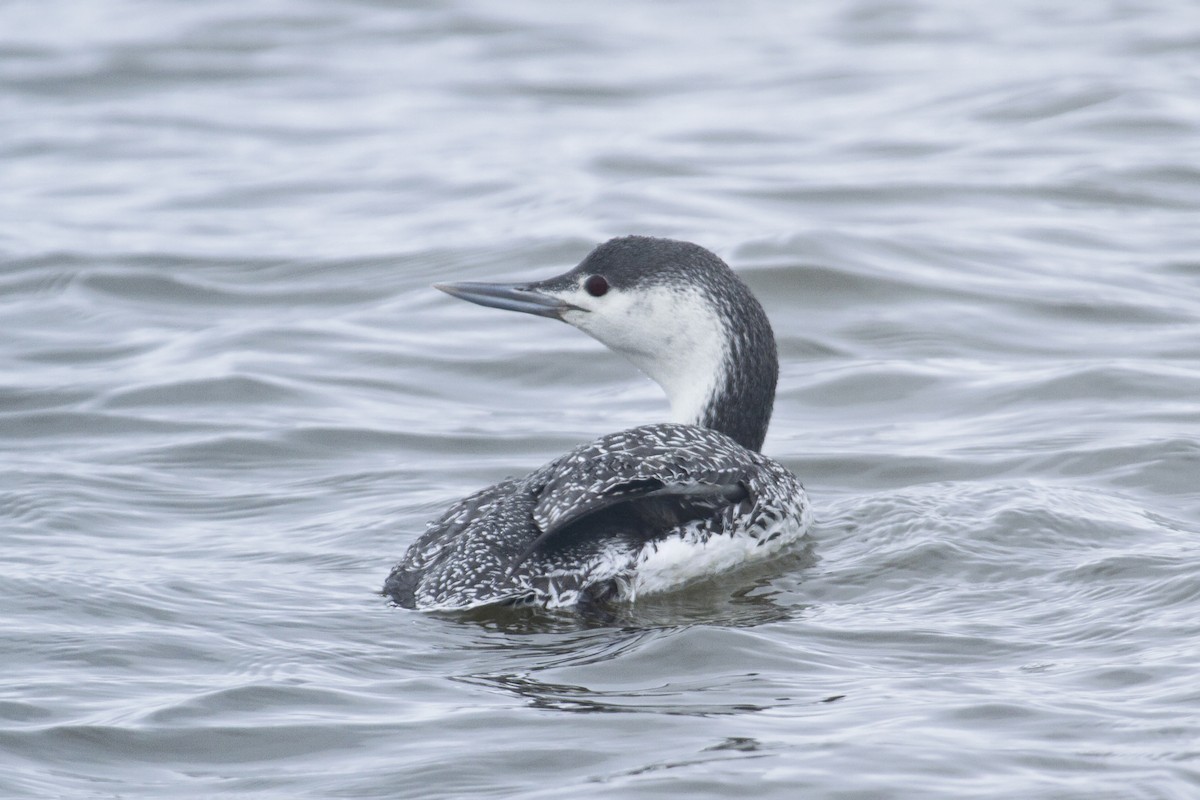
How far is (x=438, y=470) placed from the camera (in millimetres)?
6676

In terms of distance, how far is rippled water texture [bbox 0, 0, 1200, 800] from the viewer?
423 centimetres

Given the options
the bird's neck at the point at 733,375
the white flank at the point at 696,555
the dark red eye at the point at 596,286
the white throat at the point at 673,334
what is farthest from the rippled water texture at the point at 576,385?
the dark red eye at the point at 596,286

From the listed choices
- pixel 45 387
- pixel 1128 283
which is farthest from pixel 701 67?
pixel 45 387

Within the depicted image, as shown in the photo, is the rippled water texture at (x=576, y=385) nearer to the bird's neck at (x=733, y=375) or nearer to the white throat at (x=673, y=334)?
the bird's neck at (x=733, y=375)

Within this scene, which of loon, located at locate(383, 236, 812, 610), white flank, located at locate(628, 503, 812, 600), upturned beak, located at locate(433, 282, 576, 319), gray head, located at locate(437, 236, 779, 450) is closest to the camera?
loon, located at locate(383, 236, 812, 610)

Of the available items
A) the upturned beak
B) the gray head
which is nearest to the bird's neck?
the gray head

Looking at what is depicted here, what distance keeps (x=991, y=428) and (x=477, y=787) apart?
11.4ft

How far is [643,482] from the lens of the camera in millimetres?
4957

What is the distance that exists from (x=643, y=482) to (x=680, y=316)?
1052 millimetres

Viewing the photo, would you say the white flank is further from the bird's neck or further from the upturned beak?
the upturned beak

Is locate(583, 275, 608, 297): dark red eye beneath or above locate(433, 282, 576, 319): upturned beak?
above

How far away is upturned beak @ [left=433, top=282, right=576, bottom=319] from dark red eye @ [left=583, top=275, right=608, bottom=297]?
89 millimetres

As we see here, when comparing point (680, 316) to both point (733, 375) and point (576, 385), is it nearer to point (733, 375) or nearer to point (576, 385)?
point (733, 375)

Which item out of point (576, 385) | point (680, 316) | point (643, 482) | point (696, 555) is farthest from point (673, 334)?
point (576, 385)
